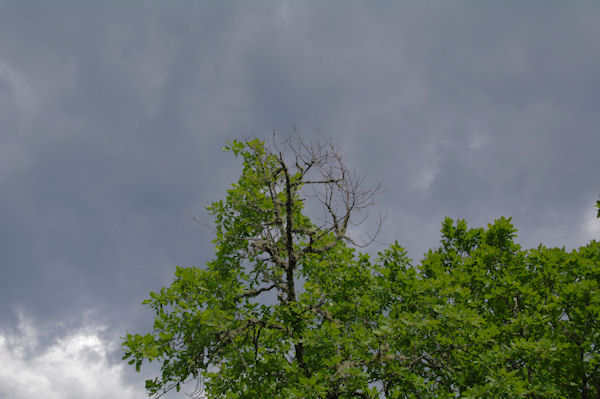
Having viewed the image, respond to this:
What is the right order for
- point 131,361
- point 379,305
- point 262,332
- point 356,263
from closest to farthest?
point 131,361, point 262,332, point 379,305, point 356,263

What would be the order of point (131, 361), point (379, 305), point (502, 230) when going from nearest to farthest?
point (131, 361), point (379, 305), point (502, 230)

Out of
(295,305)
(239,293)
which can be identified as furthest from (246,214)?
(295,305)

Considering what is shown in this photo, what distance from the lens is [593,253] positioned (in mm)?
15961

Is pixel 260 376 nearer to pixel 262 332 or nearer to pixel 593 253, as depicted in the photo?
pixel 262 332

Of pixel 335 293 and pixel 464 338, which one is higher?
pixel 335 293

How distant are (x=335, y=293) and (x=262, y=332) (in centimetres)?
296

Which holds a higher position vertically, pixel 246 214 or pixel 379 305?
pixel 246 214

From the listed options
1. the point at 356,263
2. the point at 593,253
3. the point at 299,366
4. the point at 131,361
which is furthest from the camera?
the point at 593,253

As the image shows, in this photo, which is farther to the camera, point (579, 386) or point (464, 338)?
point (579, 386)

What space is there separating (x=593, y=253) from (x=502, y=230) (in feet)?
11.0

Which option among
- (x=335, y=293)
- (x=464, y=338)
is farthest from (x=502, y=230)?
(x=335, y=293)

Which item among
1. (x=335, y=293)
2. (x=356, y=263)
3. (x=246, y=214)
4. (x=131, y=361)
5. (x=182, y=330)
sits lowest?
(x=131, y=361)

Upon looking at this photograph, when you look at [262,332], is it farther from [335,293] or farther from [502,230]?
[502,230]

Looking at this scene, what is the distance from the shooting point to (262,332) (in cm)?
1287
